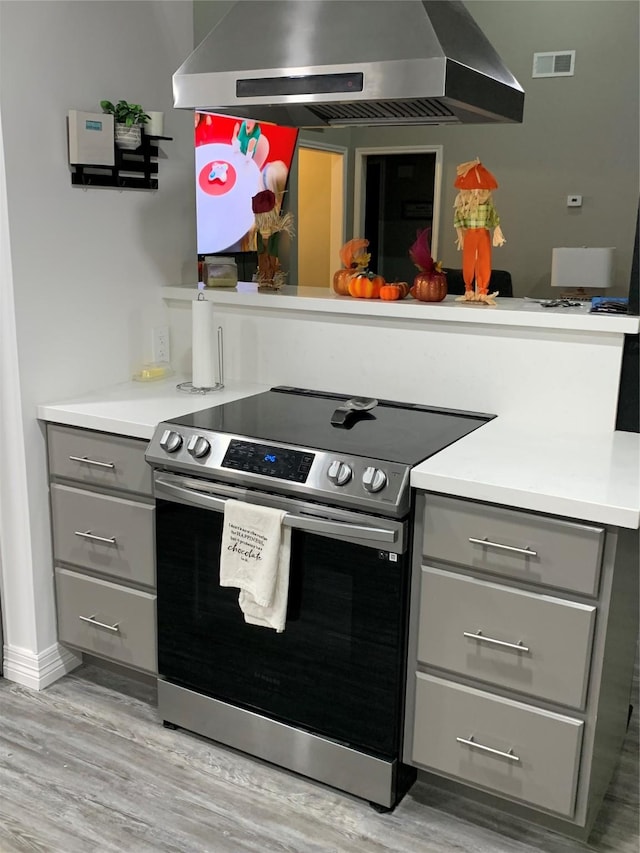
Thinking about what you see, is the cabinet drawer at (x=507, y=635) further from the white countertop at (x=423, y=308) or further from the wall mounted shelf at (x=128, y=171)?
the wall mounted shelf at (x=128, y=171)

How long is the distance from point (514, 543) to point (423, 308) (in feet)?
2.93

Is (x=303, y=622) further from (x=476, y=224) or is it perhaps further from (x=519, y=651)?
(x=476, y=224)

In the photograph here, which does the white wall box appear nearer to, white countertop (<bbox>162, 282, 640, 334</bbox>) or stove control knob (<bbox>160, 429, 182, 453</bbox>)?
white countertop (<bbox>162, 282, 640, 334</bbox>)

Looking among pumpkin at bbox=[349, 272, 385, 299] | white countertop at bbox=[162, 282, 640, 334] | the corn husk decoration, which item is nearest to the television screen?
the corn husk decoration

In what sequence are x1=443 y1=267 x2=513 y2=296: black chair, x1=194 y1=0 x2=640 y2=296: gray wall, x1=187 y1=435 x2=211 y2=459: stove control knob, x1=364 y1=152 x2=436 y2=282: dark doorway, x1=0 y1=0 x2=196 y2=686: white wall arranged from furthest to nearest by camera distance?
1. x1=364 y1=152 x2=436 y2=282: dark doorway
2. x1=194 y1=0 x2=640 y2=296: gray wall
3. x1=443 y1=267 x2=513 y2=296: black chair
4. x1=0 y1=0 x2=196 y2=686: white wall
5. x1=187 y1=435 x2=211 y2=459: stove control knob

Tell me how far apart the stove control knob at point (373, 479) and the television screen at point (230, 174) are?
2.13 metres

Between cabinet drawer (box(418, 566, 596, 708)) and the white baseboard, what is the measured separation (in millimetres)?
1341

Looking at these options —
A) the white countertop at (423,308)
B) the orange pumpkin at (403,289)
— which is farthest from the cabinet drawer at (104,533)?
the orange pumpkin at (403,289)

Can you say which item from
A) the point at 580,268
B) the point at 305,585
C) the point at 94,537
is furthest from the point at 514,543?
the point at 580,268

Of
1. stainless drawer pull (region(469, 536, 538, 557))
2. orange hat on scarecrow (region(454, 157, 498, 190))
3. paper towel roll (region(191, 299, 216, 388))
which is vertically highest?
orange hat on scarecrow (region(454, 157, 498, 190))

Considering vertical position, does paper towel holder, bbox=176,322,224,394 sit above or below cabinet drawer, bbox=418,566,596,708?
above

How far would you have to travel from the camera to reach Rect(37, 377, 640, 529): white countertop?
1.78 meters

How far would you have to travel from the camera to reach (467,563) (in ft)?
6.32

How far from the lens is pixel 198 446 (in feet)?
7.19
